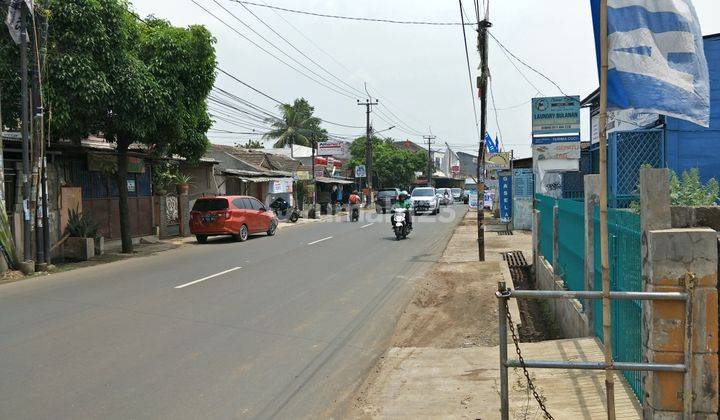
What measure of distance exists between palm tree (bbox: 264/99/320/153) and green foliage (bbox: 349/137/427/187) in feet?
20.1

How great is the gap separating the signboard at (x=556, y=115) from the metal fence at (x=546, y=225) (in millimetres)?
5367

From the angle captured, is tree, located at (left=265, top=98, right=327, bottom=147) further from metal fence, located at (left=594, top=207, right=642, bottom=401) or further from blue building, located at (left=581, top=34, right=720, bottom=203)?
metal fence, located at (left=594, top=207, right=642, bottom=401)

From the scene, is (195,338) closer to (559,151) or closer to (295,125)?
(559,151)

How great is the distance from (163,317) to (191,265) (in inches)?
243

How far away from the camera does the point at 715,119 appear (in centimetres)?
1097

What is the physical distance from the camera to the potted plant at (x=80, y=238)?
16469 mm

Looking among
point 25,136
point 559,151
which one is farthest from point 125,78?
point 559,151

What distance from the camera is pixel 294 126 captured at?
61.3m

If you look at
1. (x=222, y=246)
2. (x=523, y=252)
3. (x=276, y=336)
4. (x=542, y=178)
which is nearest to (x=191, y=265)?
(x=222, y=246)

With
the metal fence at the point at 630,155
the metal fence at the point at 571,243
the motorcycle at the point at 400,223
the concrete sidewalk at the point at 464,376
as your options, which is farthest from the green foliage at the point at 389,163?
the concrete sidewalk at the point at 464,376

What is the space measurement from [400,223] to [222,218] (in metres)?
6.29

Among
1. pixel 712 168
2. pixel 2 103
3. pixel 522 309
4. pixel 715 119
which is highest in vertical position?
pixel 2 103

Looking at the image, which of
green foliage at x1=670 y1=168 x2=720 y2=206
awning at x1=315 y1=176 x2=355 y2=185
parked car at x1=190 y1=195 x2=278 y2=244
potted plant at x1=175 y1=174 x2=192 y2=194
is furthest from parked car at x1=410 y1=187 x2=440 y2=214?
green foliage at x1=670 y1=168 x2=720 y2=206

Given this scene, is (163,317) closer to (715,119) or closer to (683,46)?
(683,46)
